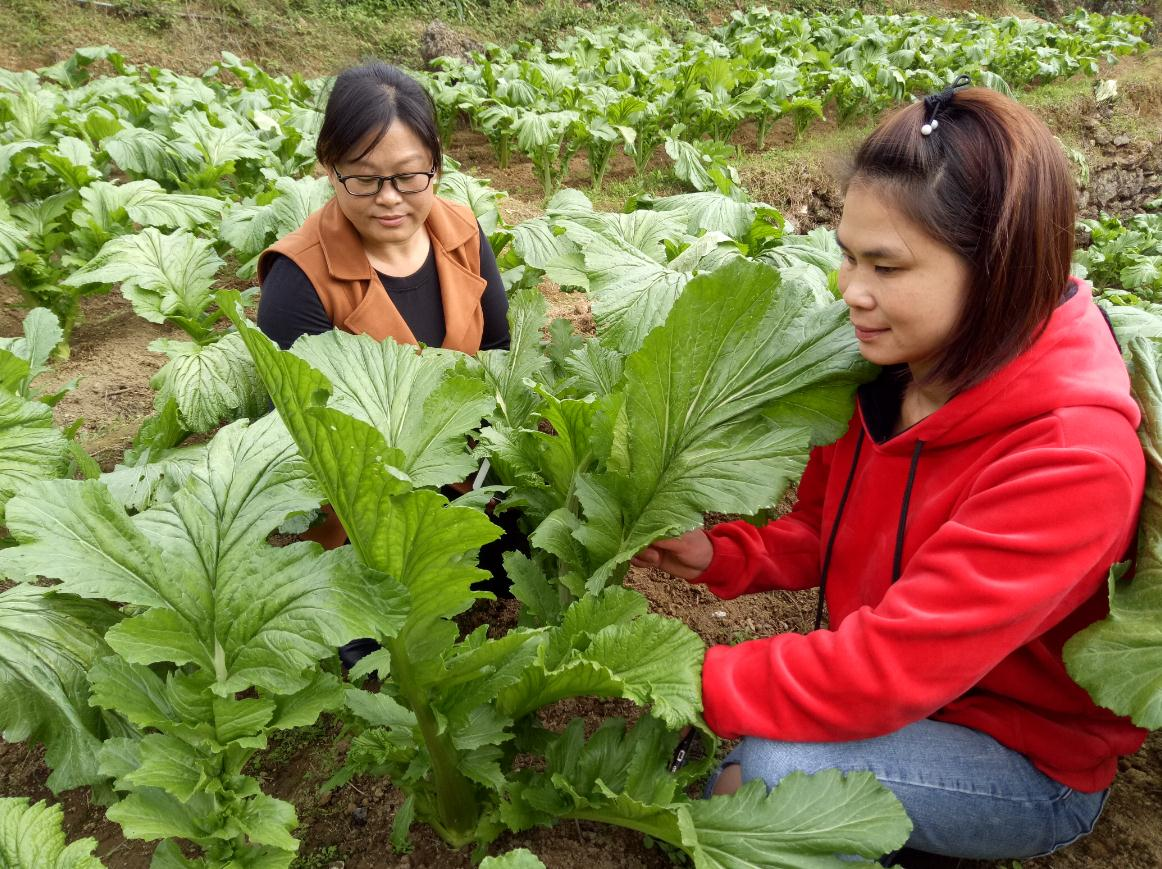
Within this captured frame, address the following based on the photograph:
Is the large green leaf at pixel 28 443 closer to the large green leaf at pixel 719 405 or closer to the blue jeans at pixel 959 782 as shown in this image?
the large green leaf at pixel 719 405

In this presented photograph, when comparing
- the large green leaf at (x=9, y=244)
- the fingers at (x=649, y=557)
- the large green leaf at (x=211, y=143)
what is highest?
the fingers at (x=649, y=557)

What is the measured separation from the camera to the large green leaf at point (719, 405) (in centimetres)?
158

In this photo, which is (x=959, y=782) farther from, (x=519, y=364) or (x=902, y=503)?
(x=519, y=364)

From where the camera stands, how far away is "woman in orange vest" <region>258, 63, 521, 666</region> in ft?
7.41

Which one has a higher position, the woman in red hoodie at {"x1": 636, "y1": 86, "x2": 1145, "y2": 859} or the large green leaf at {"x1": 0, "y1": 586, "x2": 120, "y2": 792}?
the woman in red hoodie at {"x1": 636, "y1": 86, "x2": 1145, "y2": 859}

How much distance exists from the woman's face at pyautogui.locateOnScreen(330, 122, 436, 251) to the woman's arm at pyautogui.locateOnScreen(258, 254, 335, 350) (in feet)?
0.76

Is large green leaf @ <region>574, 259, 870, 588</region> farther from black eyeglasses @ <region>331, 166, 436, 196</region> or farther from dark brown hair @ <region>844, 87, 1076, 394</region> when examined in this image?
black eyeglasses @ <region>331, 166, 436, 196</region>

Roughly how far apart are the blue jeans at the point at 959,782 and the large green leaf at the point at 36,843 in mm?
1154

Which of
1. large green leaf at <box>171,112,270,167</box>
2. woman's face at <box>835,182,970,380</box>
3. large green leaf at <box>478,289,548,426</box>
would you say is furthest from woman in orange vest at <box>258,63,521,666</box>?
large green leaf at <box>171,112,270,167</box>

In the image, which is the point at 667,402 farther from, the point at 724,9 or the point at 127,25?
the point at 724,9

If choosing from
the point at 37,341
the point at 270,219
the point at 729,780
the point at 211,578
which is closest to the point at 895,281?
the point at 729,780

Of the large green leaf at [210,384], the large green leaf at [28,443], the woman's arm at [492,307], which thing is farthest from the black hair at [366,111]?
the large green leaf at [28,443]

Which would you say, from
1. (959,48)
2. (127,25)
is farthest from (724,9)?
(127,25)

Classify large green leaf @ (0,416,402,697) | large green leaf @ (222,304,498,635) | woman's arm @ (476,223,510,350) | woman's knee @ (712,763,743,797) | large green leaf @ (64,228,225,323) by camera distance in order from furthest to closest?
large green leaf @ (64,228,225,323), woman's arm @ (476,223,510,350), woman's knee @ (712,763,743,797), large green leaf @ (0,416,402,697), large green leaf @ (222,304,498,635)
